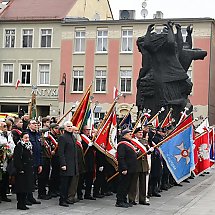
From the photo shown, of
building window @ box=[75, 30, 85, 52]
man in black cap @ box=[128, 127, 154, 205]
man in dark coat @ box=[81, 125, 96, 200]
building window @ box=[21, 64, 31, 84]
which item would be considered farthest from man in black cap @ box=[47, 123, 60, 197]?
building window @ box=[21, 64, 31, 84]

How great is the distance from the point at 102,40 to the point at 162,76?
2658 cm

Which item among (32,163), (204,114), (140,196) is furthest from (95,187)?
(204,114)

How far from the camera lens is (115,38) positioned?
43.2 metres

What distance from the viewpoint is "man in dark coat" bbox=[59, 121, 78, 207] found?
10812mm

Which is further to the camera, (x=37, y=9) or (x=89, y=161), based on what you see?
(x=37, y=9)

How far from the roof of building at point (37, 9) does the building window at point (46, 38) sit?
106 cm

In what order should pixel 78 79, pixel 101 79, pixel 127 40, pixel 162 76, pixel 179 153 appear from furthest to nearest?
1. pixel 78 79
2. pixel 101 79
3. pixel 127 40
4. pixel 162 76
5. pixel 179 153

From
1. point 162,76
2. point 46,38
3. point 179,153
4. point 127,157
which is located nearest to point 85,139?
point 127,157

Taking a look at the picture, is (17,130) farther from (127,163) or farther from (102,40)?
(102,40)

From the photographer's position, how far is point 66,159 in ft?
35.8

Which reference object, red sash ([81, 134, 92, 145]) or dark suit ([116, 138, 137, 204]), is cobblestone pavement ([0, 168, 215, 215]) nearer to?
dark suit ([116, 138, 137, 204])

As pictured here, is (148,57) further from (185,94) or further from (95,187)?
(95,187)

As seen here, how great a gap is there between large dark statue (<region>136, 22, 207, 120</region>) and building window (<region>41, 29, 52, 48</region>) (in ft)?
90.7

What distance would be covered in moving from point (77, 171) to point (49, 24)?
34.6m
